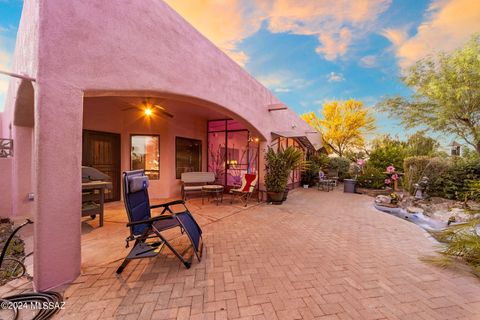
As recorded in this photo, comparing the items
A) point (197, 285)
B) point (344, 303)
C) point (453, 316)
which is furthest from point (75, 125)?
point (453, 316)

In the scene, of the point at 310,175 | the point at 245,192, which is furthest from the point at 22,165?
the point at 310,175

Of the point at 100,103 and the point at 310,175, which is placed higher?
the point at 100,103

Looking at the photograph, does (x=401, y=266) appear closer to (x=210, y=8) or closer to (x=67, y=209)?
(x=67, y=209)

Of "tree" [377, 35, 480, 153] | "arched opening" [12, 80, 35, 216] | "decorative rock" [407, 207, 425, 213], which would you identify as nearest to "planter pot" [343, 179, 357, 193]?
"decorative rock" [407, 207, 425, 213]

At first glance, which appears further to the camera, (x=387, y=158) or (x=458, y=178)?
(x=387, y=158)

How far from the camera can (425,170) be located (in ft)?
25.4

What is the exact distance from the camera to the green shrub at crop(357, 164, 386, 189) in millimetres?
9844

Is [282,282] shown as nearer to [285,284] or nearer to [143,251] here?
[285,284]

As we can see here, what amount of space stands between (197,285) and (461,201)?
934 cm

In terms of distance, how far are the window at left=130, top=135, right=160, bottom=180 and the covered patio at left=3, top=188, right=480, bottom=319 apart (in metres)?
3.21

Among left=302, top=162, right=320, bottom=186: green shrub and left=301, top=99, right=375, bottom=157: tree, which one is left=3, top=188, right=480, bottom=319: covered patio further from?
left=301, top=99, right=375, bottom=157: tree

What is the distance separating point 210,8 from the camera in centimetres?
532

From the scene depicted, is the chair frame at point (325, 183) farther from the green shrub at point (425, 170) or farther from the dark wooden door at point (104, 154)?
the dark wooden door at point (104, 154)

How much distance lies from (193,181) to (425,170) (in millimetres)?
9058
